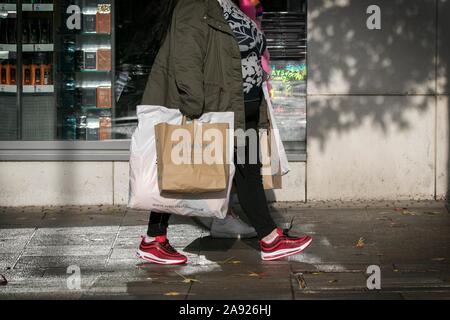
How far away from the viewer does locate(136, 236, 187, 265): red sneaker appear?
7.11 meters

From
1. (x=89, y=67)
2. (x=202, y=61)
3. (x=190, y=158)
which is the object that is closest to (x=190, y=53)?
(x=202, y=61)

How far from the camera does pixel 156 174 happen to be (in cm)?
672

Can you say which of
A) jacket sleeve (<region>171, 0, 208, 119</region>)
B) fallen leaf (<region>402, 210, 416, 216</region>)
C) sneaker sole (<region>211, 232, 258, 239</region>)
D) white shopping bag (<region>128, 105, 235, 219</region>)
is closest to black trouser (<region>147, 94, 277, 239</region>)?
white shopping bag (<region>128, 105, 235, 219</region>)

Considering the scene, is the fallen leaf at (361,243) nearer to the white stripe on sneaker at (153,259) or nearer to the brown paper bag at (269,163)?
the brown paper bag at (269,163)

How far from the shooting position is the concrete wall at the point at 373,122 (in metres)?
9.43

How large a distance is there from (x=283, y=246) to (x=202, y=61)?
145cm

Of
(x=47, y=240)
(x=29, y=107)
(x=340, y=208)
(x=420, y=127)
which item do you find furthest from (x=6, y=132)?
(x=420, y=127)

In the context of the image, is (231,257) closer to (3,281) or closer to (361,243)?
(361,243)

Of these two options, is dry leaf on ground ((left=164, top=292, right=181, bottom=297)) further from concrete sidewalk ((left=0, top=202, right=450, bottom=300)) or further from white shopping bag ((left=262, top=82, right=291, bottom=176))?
white shopping bag ((left=262, top=82, right=291, bottom=176))

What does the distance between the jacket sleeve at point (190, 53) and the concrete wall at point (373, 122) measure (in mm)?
2881

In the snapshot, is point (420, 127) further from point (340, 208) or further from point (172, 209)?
point (172, 209)

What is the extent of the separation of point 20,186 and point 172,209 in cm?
313

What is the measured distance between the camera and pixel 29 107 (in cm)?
977

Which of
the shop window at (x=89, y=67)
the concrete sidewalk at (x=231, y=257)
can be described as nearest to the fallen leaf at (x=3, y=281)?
the concrete sidewalk at (x=231, y=257)
